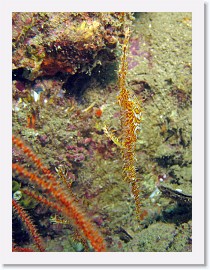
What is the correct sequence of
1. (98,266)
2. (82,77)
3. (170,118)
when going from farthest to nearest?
(170,118) < (82,77) < (98,266)

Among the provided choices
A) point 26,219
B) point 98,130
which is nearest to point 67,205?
point 26,219

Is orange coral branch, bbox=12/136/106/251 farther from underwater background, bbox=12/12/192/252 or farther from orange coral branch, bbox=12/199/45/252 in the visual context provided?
orange coral branch, bbox=12/199/45/252

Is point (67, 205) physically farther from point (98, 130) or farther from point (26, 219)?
point (98, 130)

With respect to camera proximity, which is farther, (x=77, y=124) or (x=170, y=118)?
(x=170, y=118)

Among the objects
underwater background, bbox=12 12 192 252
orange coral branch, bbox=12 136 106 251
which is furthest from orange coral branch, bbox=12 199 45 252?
orange coral branch, bbox=12 136 106 251
